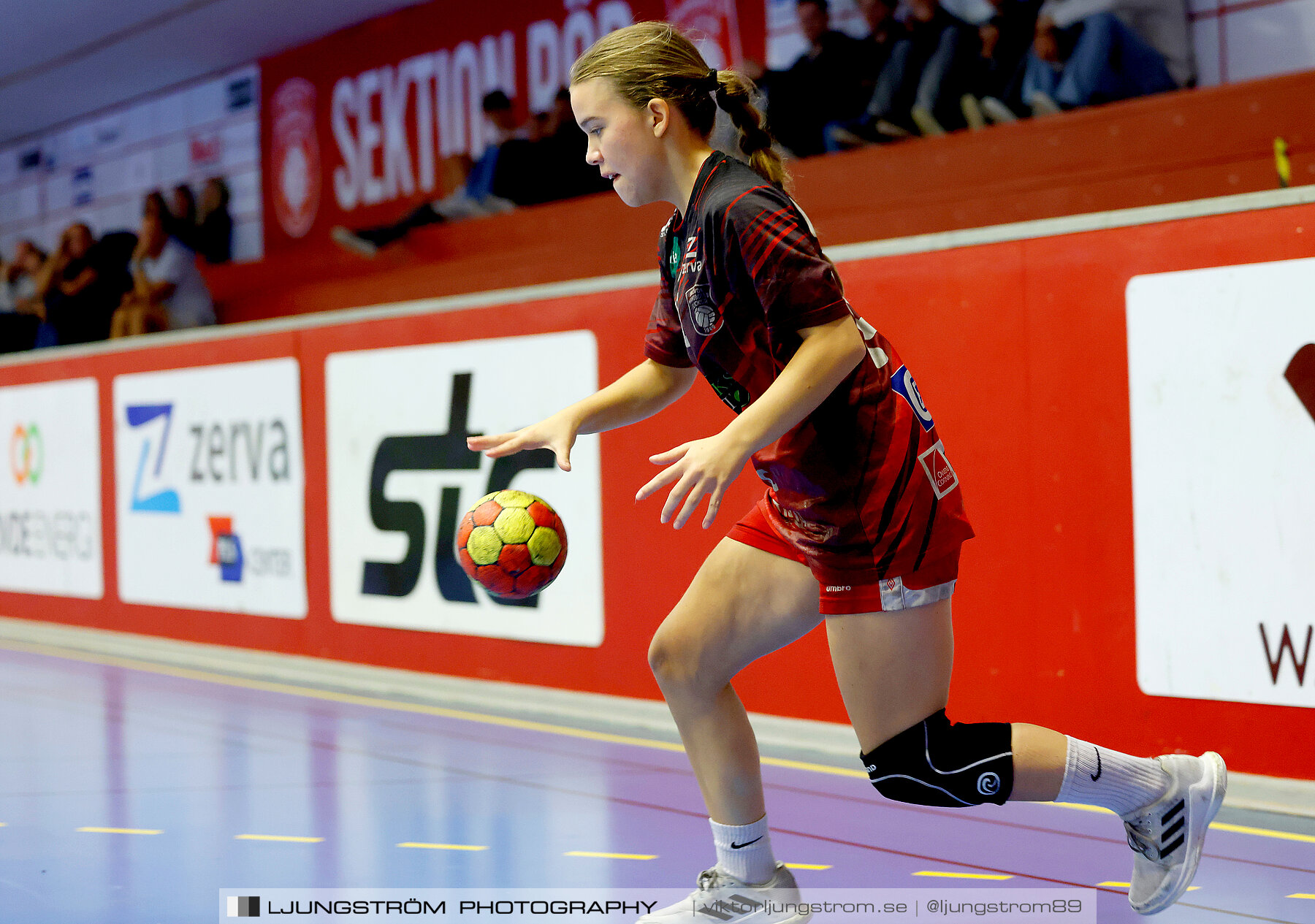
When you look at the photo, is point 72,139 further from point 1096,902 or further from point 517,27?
point 1096,902

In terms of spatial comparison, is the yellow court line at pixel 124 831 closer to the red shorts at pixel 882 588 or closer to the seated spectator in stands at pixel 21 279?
the red shorts at pixel 882 588

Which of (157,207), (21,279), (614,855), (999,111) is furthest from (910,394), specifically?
(21,279)

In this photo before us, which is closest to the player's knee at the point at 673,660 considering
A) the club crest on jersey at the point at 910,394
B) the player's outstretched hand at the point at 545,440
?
the player's outstretched hand at the point at 545,440

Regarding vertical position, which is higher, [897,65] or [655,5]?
[655,5]

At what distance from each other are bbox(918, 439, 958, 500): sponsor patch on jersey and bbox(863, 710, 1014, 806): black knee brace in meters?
0.44

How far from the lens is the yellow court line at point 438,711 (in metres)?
4.23

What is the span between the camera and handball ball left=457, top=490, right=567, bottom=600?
3.26 m

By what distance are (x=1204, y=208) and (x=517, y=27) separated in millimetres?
10140

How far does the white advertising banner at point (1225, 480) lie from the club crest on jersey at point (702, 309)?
6.44ft

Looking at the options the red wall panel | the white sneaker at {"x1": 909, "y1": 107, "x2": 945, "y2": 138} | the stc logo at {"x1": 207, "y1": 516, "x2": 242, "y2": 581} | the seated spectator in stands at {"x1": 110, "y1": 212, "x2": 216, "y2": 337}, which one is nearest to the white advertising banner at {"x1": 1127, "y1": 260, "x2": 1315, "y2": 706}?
the red wall panel

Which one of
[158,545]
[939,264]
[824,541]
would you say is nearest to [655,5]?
[158,545]

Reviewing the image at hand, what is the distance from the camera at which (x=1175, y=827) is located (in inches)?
111

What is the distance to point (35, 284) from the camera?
1517 centimetres

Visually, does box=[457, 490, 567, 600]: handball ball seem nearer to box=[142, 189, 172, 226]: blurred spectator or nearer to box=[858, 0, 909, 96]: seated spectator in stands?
box=[858, 0, 909, 96]: seated spectator in stands
